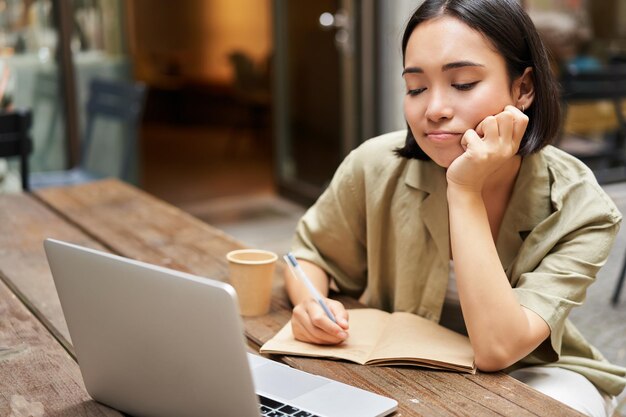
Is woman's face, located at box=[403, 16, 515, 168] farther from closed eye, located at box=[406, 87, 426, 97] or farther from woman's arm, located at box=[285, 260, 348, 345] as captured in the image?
woman's arm, located at box=[285, 260, 348, 345]

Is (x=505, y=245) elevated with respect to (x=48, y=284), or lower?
elevated

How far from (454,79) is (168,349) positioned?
60 cm

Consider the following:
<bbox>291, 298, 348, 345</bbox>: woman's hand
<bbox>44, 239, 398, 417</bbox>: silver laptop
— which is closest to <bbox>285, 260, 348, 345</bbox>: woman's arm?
<bbox>291, 298, 348, 345</bbox>: woman's hand

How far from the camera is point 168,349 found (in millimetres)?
896

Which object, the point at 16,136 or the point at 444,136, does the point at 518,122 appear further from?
the point at 16,136

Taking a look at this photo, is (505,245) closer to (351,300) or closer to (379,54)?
(351,300)

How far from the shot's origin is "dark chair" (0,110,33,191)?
306cm

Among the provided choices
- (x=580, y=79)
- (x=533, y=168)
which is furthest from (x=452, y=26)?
(x=580, y=79)

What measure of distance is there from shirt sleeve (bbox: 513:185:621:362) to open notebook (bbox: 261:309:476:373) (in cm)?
13

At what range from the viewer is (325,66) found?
4.96 metres

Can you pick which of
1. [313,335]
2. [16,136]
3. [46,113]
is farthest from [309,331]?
[46,113]

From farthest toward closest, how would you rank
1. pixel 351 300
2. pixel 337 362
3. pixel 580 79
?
pixel 580 79 < pixel 351 300 < pixel 337 362

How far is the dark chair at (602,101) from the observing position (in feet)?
13.1

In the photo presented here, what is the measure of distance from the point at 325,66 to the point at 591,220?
3.85 meters
